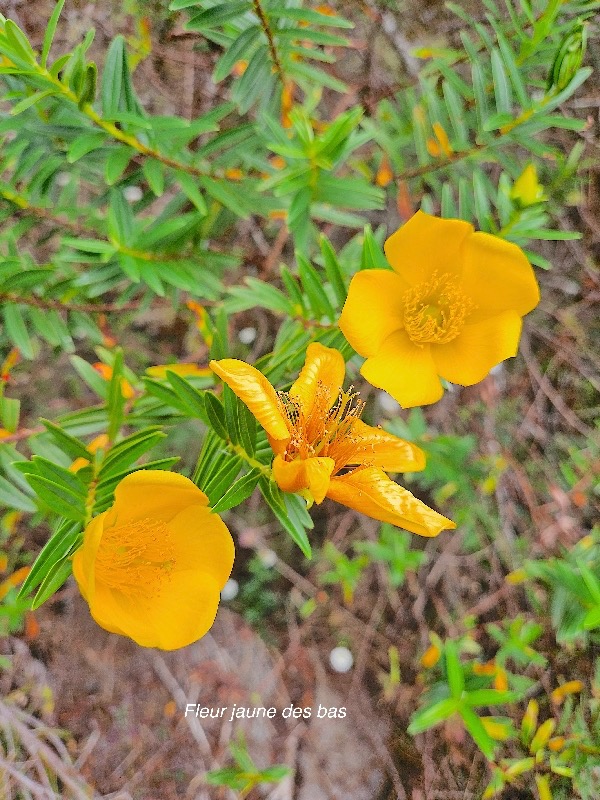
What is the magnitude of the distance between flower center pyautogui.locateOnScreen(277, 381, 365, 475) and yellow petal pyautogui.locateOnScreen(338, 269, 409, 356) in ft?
0.49

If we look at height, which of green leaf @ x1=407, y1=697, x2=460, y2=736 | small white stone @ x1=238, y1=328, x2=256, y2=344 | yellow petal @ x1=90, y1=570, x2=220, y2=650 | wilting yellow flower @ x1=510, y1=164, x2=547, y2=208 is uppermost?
wilting yellow flower @ x1=510, y1=164, x2=547, y2=208

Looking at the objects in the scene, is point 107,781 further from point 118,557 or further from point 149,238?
point 149,238

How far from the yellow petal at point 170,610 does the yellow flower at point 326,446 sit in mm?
317

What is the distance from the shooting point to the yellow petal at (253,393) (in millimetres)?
1145

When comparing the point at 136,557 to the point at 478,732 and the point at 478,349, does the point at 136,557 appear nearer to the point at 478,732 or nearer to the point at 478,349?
the point at 478,349

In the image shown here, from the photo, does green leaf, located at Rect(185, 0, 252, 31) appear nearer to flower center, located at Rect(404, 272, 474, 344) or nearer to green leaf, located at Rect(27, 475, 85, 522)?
flower center, located at Rect(404, 272, 474, 344)

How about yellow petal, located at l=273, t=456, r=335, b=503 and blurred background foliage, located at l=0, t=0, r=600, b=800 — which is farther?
blurred background foliage, located at l=0, t=0, r=600, b=800

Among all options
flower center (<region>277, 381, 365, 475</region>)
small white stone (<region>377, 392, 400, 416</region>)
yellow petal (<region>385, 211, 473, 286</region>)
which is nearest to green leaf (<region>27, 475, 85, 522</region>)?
flower center (<region>277, 381, 365, 475</region>)

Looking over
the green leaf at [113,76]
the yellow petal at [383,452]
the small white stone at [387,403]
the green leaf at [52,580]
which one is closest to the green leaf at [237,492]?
the yellow petal at [383,452]

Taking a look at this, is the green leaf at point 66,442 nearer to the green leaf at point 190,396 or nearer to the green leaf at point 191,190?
the green leaf at point 190,396

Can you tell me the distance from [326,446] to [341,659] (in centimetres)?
170

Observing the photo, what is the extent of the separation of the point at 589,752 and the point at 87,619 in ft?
6.92

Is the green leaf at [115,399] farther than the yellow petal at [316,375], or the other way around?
the green leaf at [115,399]

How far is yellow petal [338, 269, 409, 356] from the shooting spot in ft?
4.62
